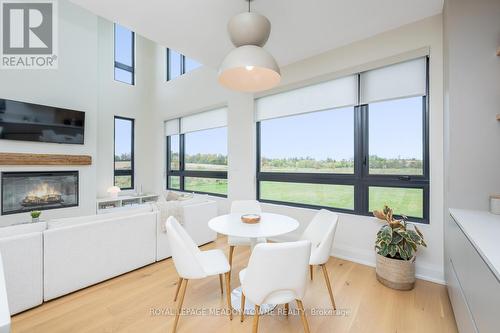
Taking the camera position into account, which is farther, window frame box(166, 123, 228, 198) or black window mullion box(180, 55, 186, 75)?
black window mullion box(180, 55, 186, 75)

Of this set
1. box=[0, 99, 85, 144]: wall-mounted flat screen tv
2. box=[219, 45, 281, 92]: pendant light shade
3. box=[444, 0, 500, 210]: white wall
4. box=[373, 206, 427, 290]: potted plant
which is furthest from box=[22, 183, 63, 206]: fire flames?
box=[444, 0, 500, 210]: white wall

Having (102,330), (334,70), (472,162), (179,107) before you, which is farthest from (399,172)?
(179,107)

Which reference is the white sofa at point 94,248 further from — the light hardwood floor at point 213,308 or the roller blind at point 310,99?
the roller blind at point 310,99

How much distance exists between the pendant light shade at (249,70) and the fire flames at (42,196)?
4.16m

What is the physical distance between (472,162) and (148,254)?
3396 millimetres

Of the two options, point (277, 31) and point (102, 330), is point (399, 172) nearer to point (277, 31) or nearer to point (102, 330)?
point (277, 31)

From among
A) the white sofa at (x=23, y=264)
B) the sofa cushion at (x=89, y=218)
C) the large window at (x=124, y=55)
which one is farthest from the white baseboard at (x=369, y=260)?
the large window at (x=124, y=55)

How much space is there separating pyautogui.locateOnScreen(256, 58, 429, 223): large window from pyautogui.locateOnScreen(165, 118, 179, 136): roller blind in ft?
8.48

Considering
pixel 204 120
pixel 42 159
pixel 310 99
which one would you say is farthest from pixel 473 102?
pixel 42 159

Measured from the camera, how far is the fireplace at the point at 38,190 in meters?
3.61

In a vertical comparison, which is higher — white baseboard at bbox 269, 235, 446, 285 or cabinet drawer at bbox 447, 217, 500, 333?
cabinet drawer at bbox 447, 217, 500, 333

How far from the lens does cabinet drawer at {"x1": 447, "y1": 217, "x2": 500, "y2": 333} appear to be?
0.96 m

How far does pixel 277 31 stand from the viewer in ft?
8.64

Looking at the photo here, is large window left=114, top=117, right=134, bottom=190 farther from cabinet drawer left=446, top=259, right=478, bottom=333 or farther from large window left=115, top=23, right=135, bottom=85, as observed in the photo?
cabinet drawer left=446, top=259, right=478, bottom=333
